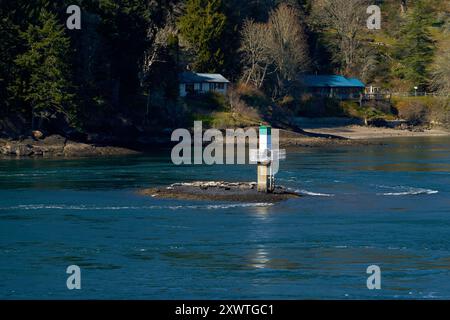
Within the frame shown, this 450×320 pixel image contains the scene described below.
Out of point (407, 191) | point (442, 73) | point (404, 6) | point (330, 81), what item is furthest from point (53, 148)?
point (404, 6)

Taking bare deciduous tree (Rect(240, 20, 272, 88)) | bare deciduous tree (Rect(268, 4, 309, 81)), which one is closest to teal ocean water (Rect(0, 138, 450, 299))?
bare deciduous tree (Rect(240, 20, 272, 88))

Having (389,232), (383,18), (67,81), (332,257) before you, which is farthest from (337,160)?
(383,18)

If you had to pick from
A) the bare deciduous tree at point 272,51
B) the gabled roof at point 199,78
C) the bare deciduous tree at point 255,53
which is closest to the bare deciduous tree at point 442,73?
the bare deciduous tree at point 272,51

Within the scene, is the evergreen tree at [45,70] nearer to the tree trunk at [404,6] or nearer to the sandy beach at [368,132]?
the sandy beach at [368,132]

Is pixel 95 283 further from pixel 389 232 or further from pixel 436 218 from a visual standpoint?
pixel 436 218

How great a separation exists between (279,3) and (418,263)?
110981mm

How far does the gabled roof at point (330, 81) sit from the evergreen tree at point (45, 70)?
162 feet

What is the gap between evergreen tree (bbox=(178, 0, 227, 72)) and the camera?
120250 mm

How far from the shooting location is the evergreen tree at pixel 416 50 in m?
143

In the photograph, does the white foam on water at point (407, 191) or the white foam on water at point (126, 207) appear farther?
the white foam on water at point (407, 191)

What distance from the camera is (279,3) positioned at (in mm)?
146875

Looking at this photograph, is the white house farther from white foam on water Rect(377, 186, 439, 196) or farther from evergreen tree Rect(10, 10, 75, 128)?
white foam on water Rect(377, 186, 439, 196)

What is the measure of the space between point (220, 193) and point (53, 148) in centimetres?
3509
